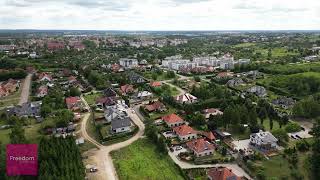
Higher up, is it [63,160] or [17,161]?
[17,161]

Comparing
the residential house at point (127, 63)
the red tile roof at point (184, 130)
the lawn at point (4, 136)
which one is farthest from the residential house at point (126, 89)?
the residential house at point (127, 63)

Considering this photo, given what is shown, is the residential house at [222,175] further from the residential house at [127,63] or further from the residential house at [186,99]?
the residential house at [127,63]

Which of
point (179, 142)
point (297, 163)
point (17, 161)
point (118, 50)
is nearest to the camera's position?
point (17, 161)

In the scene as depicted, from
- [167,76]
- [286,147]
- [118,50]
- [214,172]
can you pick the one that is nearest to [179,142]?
[214,172]

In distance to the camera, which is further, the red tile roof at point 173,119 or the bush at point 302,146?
the red tile roof at point 173,119

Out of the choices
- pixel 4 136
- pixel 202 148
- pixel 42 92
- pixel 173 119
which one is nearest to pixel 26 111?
pixel 4 136

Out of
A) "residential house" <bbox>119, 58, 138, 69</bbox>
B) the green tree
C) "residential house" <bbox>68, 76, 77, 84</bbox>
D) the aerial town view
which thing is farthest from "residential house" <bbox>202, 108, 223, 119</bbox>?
"residential house" <bbox>119, 58, 138, 69</bbox>

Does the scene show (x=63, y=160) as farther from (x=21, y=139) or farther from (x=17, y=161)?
(x=21, y=139)

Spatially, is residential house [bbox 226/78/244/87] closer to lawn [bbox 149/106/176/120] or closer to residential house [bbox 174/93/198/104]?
residential house [bbox 174/93/198/104]
